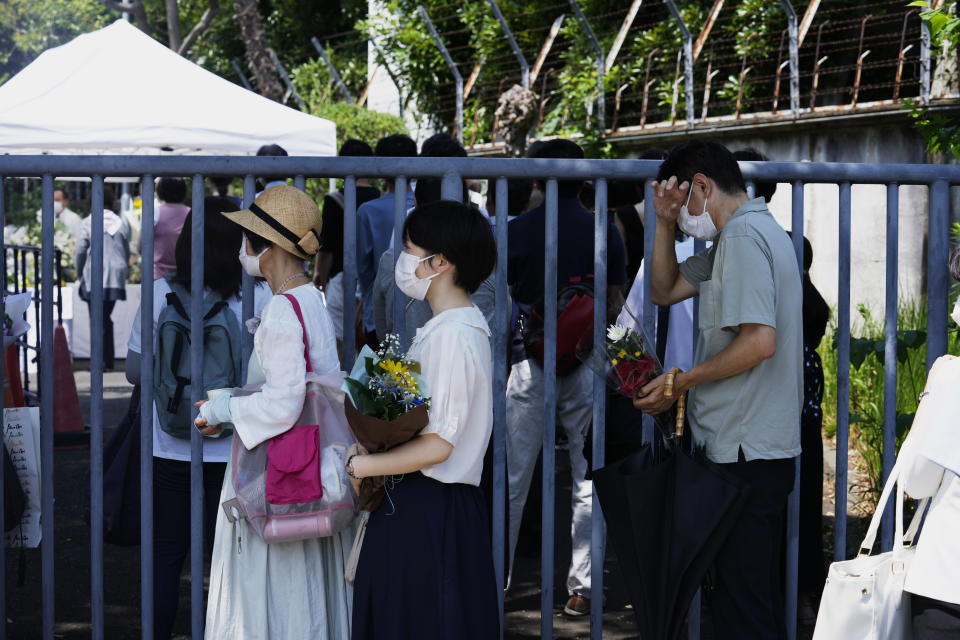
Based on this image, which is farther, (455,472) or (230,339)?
(230,339)

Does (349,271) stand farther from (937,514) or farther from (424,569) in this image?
(937,514)

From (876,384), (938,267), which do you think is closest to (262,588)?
(938,267)

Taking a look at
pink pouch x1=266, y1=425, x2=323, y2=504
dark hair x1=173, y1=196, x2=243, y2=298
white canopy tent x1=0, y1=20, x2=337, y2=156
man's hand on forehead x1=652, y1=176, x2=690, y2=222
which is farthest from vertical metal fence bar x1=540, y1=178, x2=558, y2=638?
white canopy tent x1=0, y1=20, x2=337, y2=156

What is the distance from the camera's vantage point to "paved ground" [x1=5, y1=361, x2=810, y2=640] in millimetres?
4895

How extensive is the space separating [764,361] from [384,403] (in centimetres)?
113

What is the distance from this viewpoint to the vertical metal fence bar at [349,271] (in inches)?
147

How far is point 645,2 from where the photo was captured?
1711 cm

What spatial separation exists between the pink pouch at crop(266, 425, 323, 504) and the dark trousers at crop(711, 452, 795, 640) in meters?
1.19

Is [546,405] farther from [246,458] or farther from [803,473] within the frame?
[803,473]

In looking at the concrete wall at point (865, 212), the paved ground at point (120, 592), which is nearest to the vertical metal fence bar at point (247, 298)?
the paved ground at point (120, 592)

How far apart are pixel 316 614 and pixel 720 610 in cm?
122

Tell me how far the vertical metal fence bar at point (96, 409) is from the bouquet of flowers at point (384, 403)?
105 cm

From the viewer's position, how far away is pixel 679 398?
3.47m

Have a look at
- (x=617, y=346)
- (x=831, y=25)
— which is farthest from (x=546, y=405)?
(x=831, y=25)
